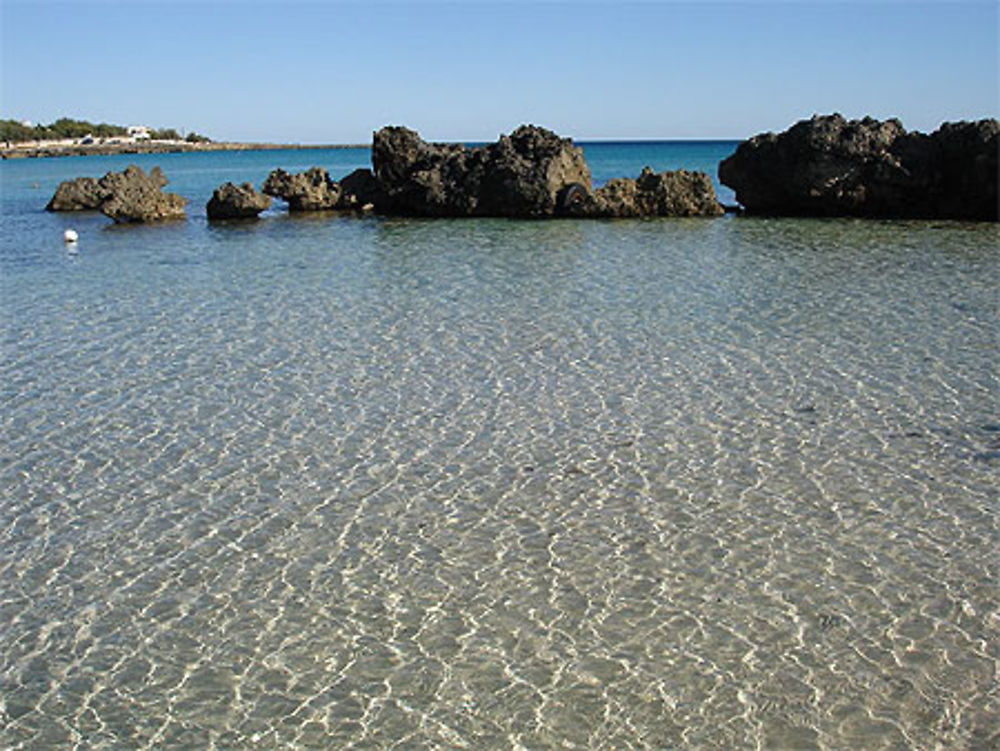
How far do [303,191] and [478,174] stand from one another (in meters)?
6.71

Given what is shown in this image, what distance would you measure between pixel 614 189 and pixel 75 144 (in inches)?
5143

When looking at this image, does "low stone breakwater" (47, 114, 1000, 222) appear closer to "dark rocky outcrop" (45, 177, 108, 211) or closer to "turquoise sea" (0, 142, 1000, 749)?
"dark rocky outcrop" (45, 177, 108, 211)

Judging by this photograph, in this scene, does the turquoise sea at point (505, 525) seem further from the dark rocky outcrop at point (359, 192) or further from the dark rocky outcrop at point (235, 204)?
the dark rocky outcrop at point (359, 192)

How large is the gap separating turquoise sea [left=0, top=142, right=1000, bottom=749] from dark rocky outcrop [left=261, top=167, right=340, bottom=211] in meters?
17.0

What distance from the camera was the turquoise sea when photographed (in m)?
4.96

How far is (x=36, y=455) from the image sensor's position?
854cm

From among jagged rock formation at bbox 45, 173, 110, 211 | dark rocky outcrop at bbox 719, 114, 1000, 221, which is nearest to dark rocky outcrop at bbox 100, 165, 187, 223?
jagged rock formation at bbox 45, 173, 110, 211

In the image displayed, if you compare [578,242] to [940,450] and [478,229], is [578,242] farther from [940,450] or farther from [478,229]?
[940,450]

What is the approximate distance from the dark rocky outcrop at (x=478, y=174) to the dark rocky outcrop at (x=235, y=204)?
3.85 meters

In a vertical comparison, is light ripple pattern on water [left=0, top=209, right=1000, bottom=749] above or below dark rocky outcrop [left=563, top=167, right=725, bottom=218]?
below

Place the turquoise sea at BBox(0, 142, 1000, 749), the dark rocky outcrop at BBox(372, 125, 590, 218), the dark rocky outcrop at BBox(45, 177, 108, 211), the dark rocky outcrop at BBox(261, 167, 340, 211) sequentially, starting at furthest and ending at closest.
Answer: the dark rocky outcrop at BBox(45, 177, 108, 211), the dark rocky outcrop at BBox(261, 167, 340, 211), the dark rocky outcrop at BBox(372, 125, 590, 218), the turquoise sea at BBox(0, 142, 1000, 749)

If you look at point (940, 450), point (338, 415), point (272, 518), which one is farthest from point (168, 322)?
point (940, 450)

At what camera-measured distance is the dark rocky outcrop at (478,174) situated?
2700 centimetres

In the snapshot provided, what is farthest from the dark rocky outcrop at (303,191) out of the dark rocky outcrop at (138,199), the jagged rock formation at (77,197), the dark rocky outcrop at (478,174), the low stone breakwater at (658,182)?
the jagged rock formation at (77,197)
